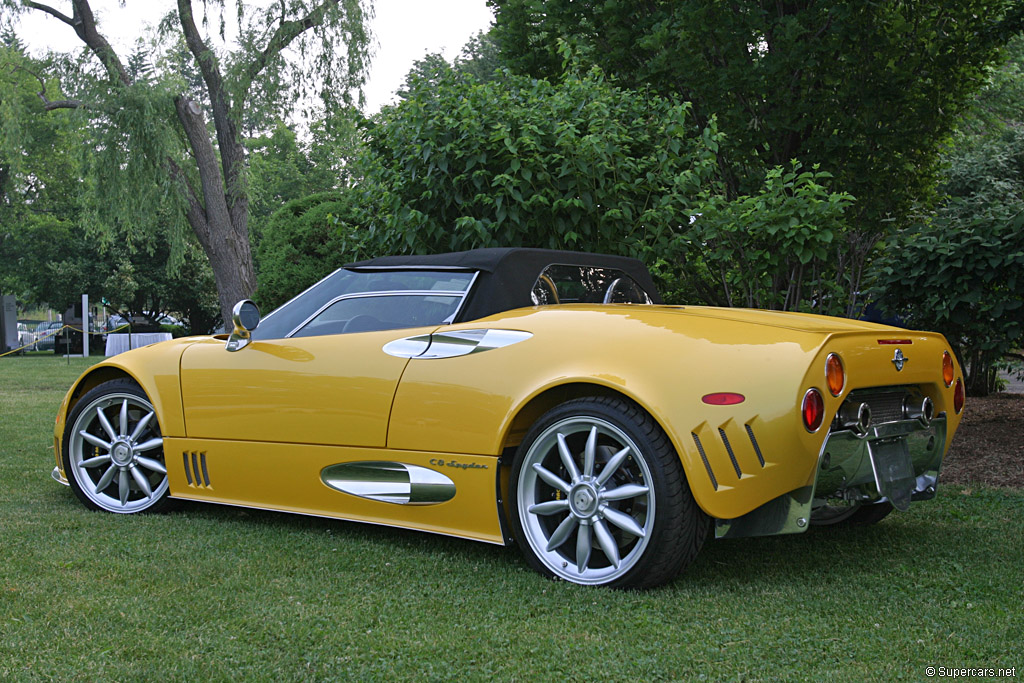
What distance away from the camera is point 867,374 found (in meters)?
3.44

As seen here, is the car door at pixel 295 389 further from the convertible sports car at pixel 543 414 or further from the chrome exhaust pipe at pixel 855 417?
the chrome exhaust pipe at pixel 855 417

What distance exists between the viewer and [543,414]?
147 inches

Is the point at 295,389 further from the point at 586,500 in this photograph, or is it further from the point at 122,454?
the point at 586,500

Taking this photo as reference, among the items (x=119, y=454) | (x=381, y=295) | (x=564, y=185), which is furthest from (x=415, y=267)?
(x=564, y=185)

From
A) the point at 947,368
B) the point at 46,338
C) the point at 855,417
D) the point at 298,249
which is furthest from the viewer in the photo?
the point at 46,338

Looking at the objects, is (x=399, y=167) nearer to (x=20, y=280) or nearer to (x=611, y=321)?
(x=611, y=321)

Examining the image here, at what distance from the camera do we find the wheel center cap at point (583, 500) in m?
3.55

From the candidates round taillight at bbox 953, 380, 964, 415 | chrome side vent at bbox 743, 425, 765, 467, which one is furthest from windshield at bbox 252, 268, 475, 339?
round taillight at bbox 953, 380, 964, 415

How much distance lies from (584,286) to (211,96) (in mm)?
13452

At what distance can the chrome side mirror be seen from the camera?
4543 mm

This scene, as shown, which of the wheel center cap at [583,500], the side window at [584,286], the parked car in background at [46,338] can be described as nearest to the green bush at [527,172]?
the side window at [584,286]

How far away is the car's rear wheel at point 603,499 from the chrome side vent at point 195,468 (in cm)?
177

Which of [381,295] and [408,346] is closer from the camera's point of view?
[408,346]

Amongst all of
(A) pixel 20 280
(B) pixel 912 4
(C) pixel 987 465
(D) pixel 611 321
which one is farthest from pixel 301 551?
(A) pixel 20 280
